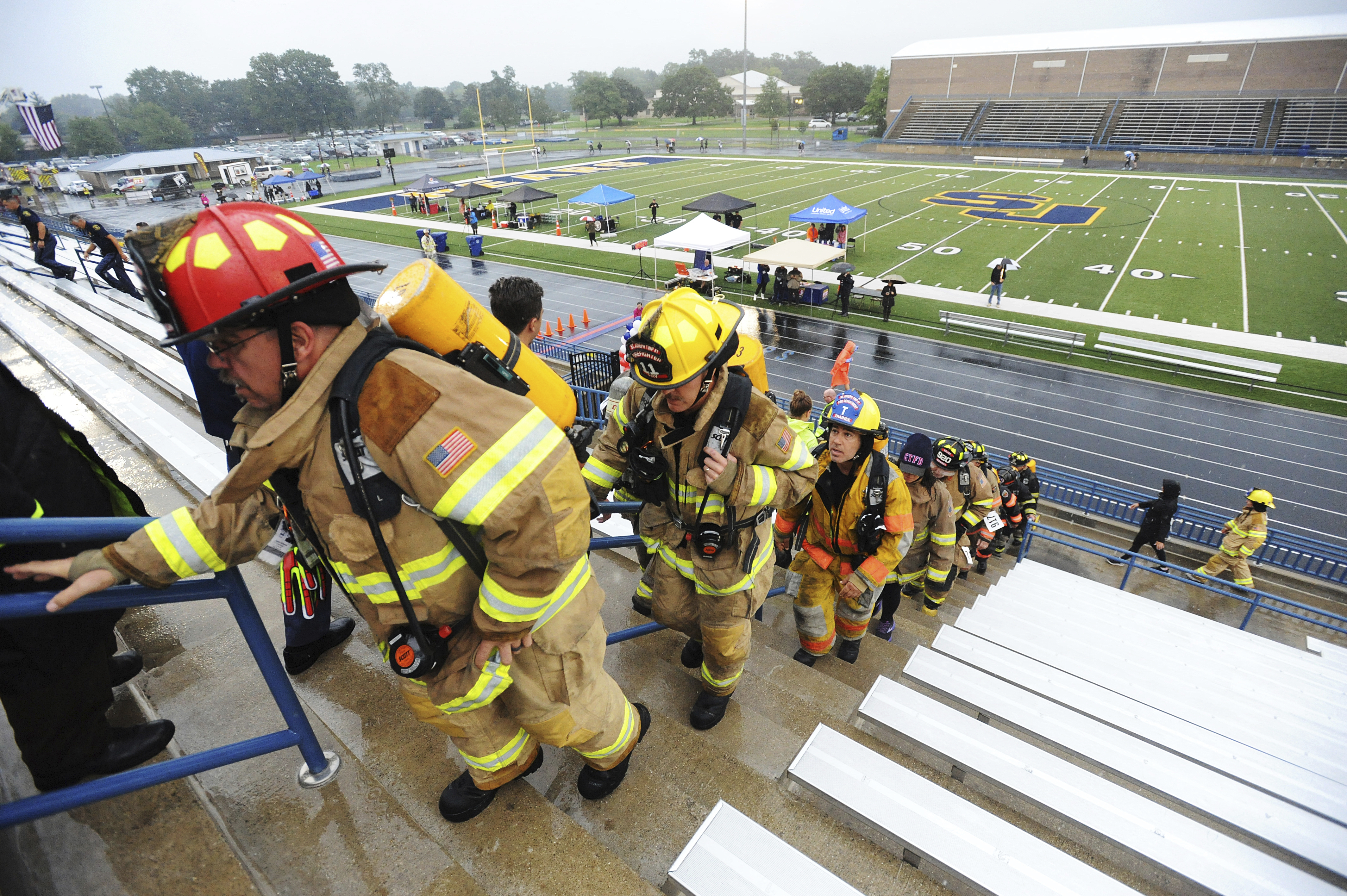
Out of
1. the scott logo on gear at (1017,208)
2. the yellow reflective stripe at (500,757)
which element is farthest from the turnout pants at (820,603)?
the scott logo on gear at (1017,208)

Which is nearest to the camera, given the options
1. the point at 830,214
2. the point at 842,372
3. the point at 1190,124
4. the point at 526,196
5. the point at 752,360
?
the point at 752,360

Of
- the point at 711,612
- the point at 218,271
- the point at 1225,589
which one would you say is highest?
the point at 218,271

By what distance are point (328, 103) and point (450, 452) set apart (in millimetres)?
101531

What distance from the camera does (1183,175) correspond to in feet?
128

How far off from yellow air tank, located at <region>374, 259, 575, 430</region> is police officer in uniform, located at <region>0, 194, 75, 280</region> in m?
12.0

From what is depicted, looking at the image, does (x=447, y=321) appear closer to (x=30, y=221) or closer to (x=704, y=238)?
(x=30, y=221)

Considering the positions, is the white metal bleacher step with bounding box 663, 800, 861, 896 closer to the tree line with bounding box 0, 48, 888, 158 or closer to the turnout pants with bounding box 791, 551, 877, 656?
the turnout pants with bounding box 791, 551, 877, 656

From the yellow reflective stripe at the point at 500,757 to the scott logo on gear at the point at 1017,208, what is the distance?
33173 millimetres

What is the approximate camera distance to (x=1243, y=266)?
71.8ft

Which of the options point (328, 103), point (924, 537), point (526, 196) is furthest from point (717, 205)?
A: point (328, 103)

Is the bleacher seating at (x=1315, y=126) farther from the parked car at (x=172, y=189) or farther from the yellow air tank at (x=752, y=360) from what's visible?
the parked car at (x=172, y=189)

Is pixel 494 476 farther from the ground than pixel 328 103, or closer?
closer

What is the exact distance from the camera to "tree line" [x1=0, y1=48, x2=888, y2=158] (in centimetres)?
7281

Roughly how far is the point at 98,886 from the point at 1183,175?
2122 inches
